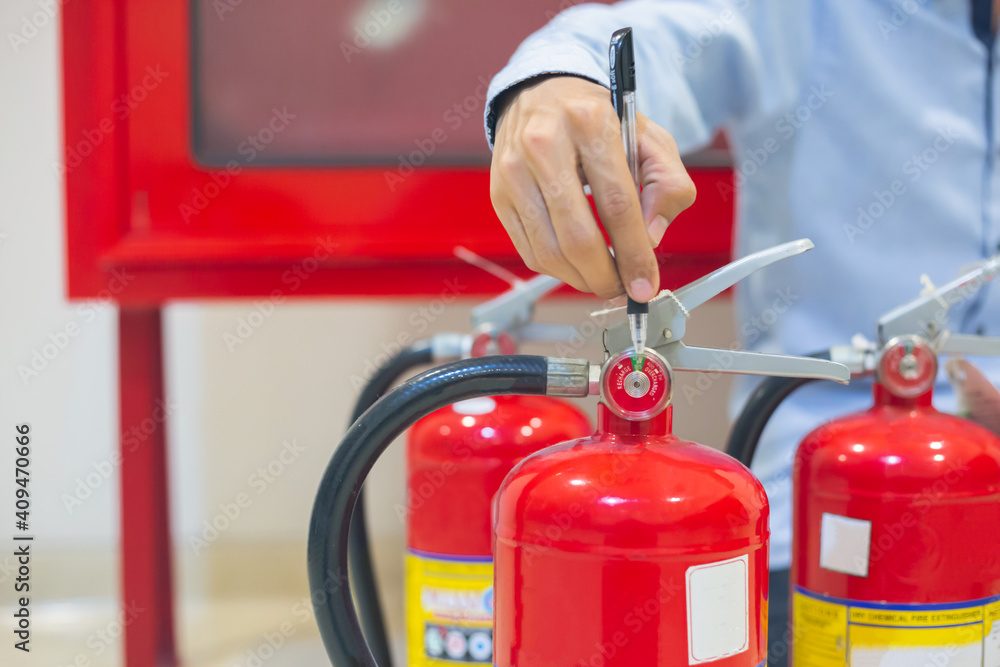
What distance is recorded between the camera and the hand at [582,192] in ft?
1.22

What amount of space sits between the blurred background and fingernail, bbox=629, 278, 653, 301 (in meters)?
0.68

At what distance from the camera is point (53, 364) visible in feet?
3.53

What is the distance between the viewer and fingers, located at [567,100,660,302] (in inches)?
14.6

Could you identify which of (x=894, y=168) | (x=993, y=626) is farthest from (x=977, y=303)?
(x=993, y=626)

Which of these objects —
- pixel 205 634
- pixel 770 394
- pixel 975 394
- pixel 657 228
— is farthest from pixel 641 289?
pixel 205 634

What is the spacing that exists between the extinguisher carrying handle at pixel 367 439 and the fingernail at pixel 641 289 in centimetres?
5

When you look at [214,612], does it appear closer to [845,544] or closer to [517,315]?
[517,315]

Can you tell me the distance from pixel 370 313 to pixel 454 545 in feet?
1.98

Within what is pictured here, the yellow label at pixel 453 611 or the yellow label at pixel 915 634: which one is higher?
the yellow label at pixel 915 634

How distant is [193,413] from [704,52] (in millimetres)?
765

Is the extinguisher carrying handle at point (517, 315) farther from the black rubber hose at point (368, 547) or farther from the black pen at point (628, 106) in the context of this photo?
the black pen at point (628, 106)

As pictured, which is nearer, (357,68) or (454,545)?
(454,545)

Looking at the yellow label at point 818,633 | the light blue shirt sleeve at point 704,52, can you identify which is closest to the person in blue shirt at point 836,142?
the light blue shirt sleeve at point 704,52

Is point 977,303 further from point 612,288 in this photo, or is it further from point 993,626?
point 612,288
